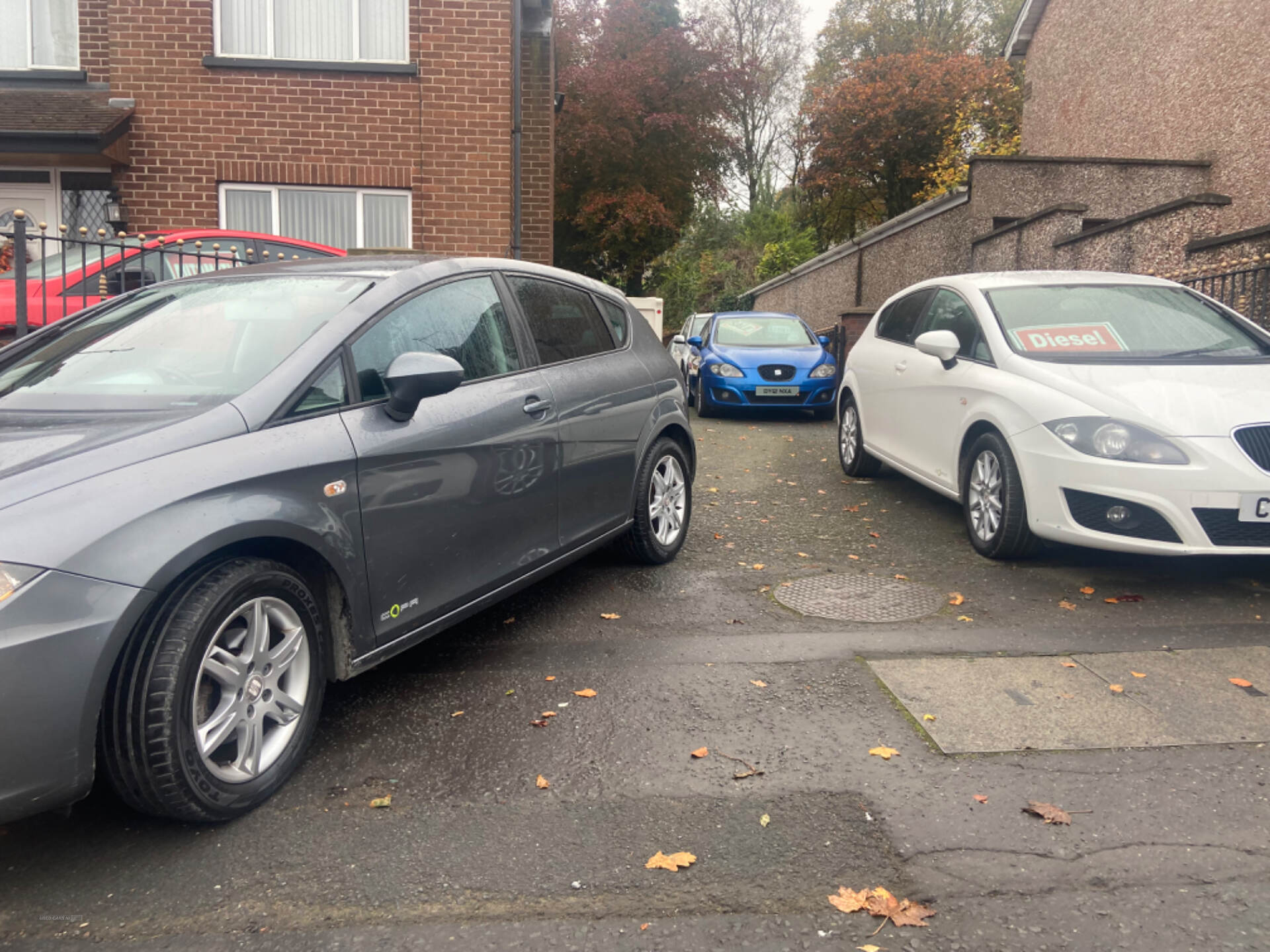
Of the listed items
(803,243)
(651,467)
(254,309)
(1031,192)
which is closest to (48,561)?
(254,309)

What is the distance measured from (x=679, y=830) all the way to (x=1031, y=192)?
1589cm

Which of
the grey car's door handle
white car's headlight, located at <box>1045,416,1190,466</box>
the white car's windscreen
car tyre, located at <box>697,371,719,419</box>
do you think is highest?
the white car's windscreen

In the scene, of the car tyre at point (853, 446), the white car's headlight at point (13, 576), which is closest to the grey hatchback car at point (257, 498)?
the white car's headlight at point (13, 576)

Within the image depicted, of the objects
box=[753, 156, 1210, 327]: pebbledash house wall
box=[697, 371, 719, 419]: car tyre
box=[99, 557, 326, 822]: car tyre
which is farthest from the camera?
box=[753, 156, 1210, 327]: pebbledash house wall

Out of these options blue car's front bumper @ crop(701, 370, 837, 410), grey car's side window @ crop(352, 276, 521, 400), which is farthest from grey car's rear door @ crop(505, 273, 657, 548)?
blue car's front bumper @ crop(701, 370, 837, 410)

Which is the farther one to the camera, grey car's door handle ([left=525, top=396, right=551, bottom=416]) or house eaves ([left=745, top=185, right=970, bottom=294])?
house eaves ([left=745, top=185, right=970, bottom=294])

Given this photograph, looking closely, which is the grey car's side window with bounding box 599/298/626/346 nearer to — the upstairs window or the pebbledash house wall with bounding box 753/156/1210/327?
the pebbledash house wall with bounding box 753/156/1210/327

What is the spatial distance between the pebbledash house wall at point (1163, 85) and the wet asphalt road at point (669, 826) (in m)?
12.2

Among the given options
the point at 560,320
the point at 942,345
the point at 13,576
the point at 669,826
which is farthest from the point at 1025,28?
the point at 13,576

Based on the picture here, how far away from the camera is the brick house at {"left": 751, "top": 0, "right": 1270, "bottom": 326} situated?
11.5 m

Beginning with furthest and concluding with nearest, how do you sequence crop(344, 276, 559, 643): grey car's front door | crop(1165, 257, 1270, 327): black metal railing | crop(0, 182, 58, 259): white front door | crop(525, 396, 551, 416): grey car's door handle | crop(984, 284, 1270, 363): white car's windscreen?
crop(0, 182, 58, 259): white front door < crop(1165, 257, 1270, 327): black metal railing < crop(984, 284, 1270, 363): white car's windscreen < crop(525, 396, 551, 416): grey car's door handle < crop(344, 276, 559, 643): grey car's front door

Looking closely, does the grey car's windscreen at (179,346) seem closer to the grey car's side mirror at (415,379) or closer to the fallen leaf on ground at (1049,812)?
the grey car's side mirror at (415,379)

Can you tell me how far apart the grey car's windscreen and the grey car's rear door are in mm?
1099

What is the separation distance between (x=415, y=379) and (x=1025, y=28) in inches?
857
